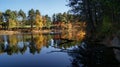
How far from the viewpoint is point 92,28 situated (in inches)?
1769

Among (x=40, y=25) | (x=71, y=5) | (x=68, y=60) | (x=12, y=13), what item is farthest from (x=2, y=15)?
(x=68, y=60)

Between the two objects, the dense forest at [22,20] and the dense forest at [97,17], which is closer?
the dense forest at [97,17]

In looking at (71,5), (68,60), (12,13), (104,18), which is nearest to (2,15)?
(12,13)

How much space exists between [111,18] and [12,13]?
4132 inches

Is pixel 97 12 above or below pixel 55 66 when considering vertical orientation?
above

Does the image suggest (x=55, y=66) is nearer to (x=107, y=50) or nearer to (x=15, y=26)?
(x=107, y=50)

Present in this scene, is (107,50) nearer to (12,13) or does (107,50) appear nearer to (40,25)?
(40,25)

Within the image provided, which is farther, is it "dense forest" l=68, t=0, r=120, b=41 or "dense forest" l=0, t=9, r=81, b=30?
"dense forest" l=0, t=9, r=81, b=30

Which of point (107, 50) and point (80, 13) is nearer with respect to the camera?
point (107, 50)

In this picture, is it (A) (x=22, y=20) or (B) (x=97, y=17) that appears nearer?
(B) (x=97, y=17)

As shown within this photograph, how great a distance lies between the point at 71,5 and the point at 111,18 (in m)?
13.2

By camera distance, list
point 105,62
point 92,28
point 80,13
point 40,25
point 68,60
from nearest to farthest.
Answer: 1. point 105,62
2. point 68,60
3. point 92,28
4. point 80,13
5. point 40,25

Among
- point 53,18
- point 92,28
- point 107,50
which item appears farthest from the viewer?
point 53,18

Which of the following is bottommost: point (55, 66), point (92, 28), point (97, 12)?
point (55, 66)
